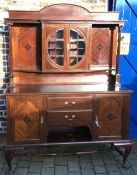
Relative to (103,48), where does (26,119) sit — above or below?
below

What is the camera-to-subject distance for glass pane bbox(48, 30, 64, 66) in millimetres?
3484

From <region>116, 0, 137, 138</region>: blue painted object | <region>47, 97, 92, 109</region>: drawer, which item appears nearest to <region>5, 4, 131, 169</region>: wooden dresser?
<region>47, 97, 92, 109</region>: drawer

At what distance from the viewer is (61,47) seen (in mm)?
3521

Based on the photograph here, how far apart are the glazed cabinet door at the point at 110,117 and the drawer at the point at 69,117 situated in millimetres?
98

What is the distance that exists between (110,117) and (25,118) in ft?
3.37

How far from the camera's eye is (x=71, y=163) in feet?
12.0

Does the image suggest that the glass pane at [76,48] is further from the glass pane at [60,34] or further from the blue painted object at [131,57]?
A: the blue painted object at [131,57]

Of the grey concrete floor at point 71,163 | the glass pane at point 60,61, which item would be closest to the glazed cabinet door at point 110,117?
the grey concrete floor at point 71,163

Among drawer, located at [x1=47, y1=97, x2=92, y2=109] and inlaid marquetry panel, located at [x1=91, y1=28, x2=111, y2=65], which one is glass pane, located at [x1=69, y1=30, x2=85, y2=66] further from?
drawer, located at [x1=47, y1=97, x2=92, y2=109]

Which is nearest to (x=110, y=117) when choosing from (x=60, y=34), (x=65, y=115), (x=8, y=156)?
(x=65, y=115)

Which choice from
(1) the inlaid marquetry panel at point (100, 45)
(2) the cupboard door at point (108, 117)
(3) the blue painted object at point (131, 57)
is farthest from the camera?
(3) the blue painted object at point (131, 57)

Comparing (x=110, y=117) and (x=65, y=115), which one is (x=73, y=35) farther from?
(x=110, y=117)

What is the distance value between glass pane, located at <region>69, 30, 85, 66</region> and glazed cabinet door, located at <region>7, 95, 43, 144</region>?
0.70 m

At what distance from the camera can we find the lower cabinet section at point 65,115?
3.24 m
